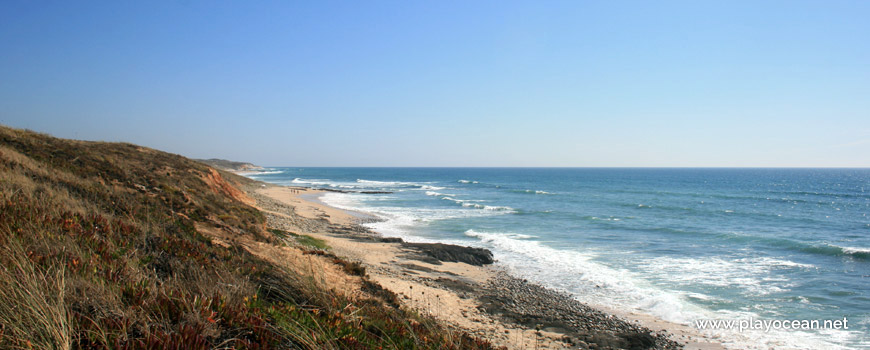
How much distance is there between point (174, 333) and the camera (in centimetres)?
361

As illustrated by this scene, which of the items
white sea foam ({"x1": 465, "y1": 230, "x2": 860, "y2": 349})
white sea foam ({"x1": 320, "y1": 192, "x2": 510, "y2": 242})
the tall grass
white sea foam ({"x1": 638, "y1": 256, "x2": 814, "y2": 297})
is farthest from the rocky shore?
white sea foam ({"x1": 638, "y1": 256, "x2": 814, "y2": 297})

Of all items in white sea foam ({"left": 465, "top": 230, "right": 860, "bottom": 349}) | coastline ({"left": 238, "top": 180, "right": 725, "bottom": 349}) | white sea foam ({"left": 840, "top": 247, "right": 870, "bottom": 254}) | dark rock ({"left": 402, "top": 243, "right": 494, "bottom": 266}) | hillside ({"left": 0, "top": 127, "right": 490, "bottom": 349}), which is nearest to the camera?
hillside ({"left": 0, "top": 127, "right": 490, "bottom": 349})

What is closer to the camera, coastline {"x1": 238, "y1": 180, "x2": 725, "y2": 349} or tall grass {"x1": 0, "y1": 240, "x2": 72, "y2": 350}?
tall grass {"x1": 0, "y1": 240, "x2": 72, "y2": 350}

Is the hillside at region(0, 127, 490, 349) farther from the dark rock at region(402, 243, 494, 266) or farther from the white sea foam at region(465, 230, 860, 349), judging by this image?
the dark rock at region(402, 243, 494, 266)

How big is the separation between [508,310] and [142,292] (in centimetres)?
981

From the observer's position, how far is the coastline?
1021cm

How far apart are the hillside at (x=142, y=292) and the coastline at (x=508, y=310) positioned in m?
2.65

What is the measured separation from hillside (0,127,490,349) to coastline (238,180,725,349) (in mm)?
2652

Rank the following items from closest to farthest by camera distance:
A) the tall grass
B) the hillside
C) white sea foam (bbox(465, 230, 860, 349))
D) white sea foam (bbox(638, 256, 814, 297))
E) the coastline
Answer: the tall grass
the hillside
the coastline
white sea foam (bbox(465, 230, 860, 349))
white sea foam (bbox(638, 256, 814, 297))

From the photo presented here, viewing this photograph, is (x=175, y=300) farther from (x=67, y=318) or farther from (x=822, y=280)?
(x=822, y=280)

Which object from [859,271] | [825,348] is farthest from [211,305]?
[859,271]

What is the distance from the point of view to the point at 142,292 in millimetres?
4203

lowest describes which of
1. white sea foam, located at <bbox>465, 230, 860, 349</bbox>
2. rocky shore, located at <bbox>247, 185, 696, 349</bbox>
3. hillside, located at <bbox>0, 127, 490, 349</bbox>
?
white sea foam, located at <bbox>465, 230, 860, 349</bbox>

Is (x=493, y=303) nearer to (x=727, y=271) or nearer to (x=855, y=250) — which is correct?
(x=727, y=271)
